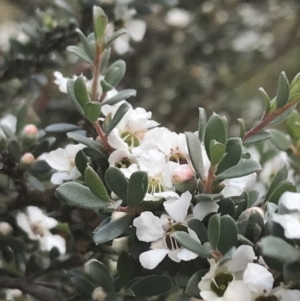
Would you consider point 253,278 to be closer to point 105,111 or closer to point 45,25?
point 105,111

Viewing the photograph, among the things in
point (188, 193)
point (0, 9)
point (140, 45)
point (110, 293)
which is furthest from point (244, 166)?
point (0, 9)

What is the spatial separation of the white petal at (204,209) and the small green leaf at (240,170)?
2 centimetres

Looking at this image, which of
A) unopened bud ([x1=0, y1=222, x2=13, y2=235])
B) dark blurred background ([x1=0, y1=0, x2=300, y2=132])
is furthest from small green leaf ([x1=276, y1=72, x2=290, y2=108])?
dark blurred background ([x1=0, y1=0, x2=300, y2=132])

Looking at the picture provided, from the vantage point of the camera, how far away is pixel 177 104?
1.25 m

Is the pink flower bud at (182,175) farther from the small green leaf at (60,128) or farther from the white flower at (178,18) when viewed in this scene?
the white flower at (178,18)

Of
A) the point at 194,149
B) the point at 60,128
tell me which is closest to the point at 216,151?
the point at 194,149

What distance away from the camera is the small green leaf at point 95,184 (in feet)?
1.23

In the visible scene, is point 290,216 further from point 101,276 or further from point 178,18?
point 178,18

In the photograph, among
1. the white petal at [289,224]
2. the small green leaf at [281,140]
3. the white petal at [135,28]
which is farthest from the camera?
the white petal at [135,28]

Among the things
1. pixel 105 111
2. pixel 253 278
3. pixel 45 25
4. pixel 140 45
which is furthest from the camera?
pixel 140 45

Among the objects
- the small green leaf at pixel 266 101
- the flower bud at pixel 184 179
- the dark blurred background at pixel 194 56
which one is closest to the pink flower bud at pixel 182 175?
the flower bud at pixel 184 179

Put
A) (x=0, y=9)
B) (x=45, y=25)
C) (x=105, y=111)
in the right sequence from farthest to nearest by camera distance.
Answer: (x=0, y=9) < (x=45, y=25) < (x=105, y=111)

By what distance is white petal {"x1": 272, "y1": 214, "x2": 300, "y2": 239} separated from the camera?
0.30 meters

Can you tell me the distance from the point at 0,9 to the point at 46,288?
145 centimetres
